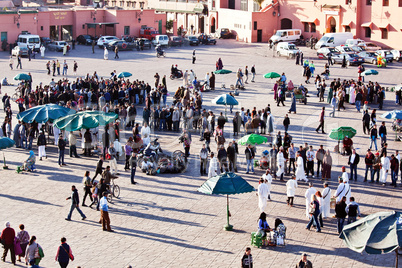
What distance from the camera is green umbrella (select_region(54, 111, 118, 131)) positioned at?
24.5 meters

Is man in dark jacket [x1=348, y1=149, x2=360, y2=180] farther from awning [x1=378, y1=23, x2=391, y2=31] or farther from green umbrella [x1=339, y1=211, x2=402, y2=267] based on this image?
awning [x1=378, y1=23, x2=391, y2=31]

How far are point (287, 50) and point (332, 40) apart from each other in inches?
223

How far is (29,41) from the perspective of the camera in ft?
179

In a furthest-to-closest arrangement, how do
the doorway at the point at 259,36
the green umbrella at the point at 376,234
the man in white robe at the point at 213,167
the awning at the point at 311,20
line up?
the doorway at the point at 259,36 < the awning at the point at 311,20 < the man in white robe at the point at 213,167 < the green umbrella at the point at 376,234

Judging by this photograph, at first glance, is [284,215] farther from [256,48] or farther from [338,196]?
[256,48]

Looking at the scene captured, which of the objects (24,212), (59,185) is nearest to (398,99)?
(59,185)

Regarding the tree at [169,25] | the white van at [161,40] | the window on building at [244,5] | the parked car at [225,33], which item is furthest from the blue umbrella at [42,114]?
the window on building at [244,5]

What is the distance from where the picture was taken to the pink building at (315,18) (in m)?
56.6

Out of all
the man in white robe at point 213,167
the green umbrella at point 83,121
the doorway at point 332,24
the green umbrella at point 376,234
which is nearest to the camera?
A: the green umbrella at point 376,234

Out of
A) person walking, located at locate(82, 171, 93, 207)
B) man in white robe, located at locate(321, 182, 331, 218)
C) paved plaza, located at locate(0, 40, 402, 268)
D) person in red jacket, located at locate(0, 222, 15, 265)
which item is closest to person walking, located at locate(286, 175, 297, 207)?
paved plaza, located at locate(0, 40, 402, 268)

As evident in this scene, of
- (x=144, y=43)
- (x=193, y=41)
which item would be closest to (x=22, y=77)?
(x=144, y=43)

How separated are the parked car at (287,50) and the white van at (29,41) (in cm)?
2088

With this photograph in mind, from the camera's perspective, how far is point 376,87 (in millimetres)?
34969

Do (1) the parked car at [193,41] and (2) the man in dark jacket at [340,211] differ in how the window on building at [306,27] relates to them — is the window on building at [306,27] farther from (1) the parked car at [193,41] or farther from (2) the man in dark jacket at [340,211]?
(2) the man in dark jacket at [340,211]
